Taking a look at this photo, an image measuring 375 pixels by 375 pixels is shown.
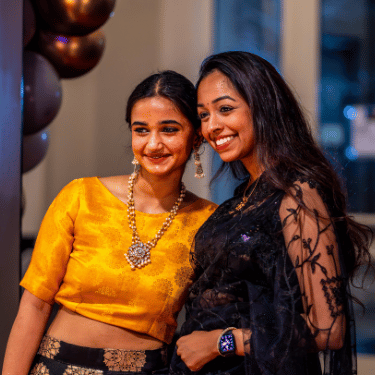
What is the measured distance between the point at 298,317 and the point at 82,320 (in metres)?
0.63

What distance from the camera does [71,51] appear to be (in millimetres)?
2125

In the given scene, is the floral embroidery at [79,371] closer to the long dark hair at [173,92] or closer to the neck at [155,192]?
the neck at [155,192]

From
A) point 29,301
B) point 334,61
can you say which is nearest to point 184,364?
point 29,301

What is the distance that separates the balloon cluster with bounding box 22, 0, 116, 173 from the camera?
1888mm

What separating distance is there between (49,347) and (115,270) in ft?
0.96

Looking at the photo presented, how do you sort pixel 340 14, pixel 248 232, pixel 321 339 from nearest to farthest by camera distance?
pixel 321 339 → pixel 248 232 → pixel 340 14

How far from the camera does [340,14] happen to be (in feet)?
13.5

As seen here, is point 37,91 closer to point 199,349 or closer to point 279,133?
point 279,133

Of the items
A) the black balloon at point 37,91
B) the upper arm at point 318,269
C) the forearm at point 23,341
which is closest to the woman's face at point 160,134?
the upper arm at point 318,269

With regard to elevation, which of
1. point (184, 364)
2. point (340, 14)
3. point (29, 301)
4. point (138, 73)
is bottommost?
point (184, 364)

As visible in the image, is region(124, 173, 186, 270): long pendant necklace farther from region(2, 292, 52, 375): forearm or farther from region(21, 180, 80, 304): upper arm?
region(2, 292, 52, 375): forearm

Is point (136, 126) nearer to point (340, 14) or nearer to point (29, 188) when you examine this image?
point (29, 188)

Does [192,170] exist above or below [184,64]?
below

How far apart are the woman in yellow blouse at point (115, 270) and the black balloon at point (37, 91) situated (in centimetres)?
59
